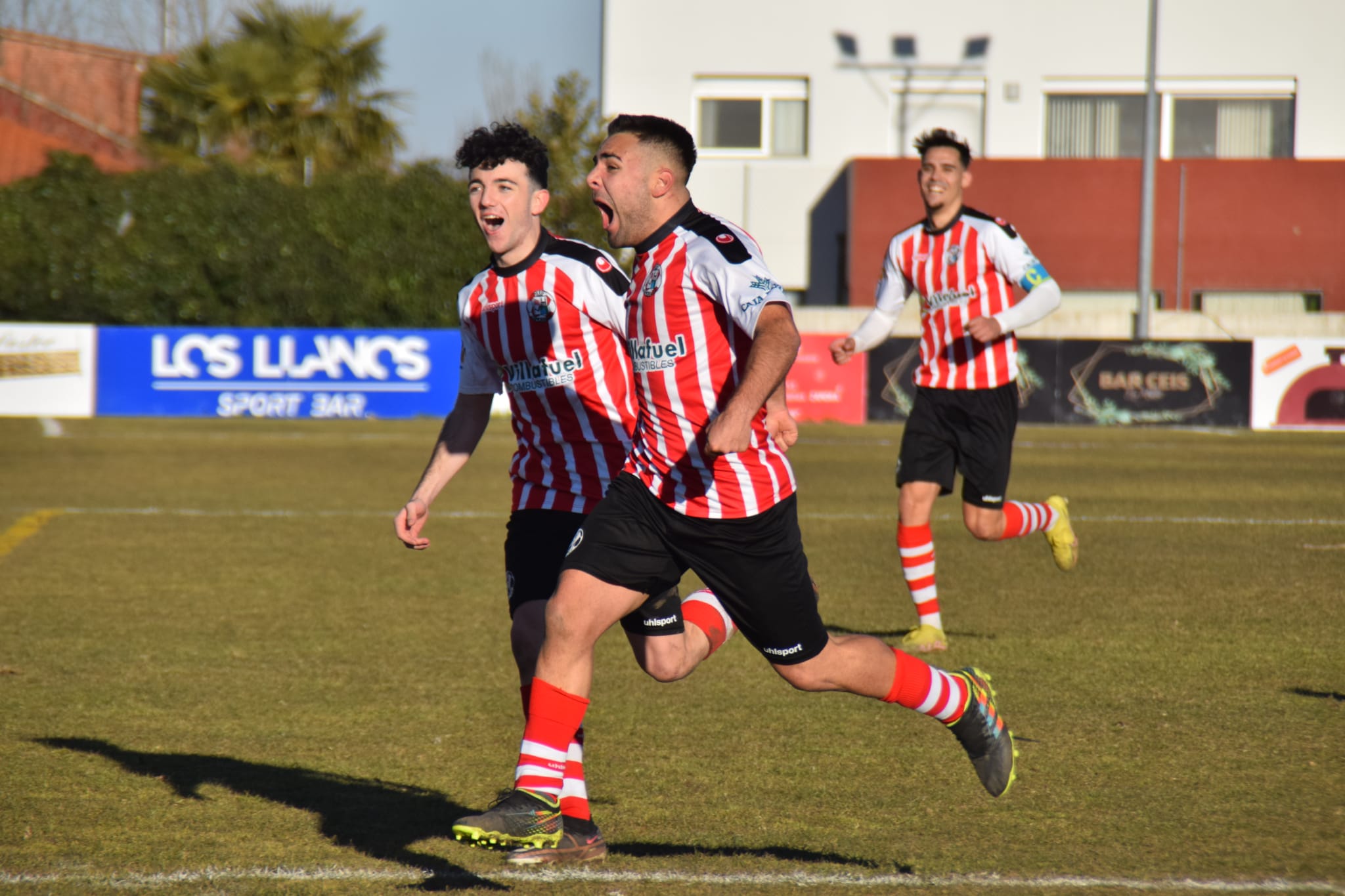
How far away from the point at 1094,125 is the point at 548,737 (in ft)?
109

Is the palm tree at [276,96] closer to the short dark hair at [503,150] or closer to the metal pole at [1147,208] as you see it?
the metal pole at [1147,208]

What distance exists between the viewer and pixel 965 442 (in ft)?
24.6

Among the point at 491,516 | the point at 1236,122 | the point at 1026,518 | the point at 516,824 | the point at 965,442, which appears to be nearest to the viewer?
the point at 516,824

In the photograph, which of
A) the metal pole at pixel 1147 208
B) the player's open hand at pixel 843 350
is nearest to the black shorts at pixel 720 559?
the player's open hand at pixel 843 350

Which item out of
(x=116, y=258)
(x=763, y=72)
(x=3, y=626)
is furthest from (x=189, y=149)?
(x=3, y=626)

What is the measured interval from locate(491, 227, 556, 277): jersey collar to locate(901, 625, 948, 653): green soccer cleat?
3272 mm

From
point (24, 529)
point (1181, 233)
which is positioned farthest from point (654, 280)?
point (1181, 233)

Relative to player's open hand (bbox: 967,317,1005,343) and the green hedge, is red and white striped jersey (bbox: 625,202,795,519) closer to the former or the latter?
player's open hand (bbox: 967,317,1005,343)

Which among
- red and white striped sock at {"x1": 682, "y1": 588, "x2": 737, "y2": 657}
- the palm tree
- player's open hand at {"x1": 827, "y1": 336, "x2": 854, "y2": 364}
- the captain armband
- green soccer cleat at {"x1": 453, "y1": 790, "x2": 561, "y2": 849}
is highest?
the palm tree

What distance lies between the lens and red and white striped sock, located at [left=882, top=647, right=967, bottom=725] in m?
4.23

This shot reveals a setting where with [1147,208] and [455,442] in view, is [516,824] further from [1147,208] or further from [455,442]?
[1147,208]

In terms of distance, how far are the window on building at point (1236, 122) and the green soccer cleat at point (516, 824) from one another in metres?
33.8

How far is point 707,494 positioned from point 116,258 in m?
31.3

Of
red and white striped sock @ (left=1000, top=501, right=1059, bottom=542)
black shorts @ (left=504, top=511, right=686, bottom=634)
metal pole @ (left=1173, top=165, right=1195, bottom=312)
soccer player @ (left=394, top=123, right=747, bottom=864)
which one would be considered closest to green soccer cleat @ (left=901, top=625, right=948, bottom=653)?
red and white striped sock @ (left=1000, top=501, right=1059, bottom=542)
